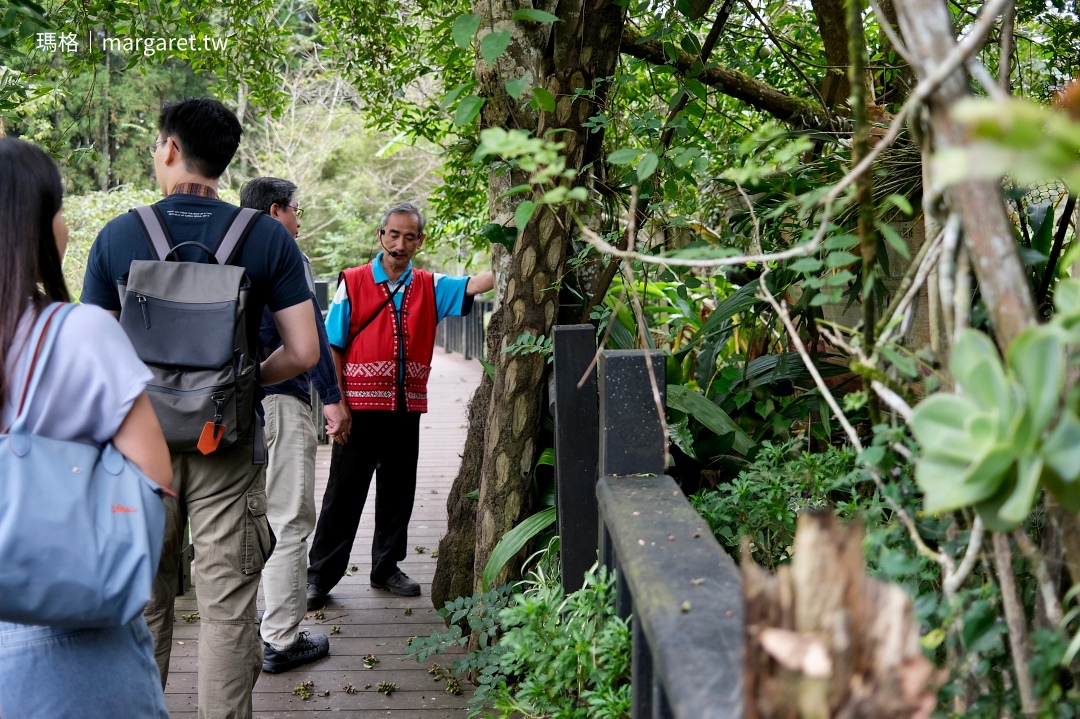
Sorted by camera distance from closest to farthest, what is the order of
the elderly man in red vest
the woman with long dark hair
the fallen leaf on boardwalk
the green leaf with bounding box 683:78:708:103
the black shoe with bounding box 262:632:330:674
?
the fallen leaf on boardwalk → the woman with long dark hair → the green leaf with bounding box 683:78:708:103 → the black shoe with bounding box 262:632:330:674 → the elderly man in red vest

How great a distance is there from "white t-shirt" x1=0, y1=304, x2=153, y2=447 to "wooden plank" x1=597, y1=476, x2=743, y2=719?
0.94 m

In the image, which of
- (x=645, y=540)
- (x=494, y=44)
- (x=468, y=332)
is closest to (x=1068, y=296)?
(x=645, y=540)

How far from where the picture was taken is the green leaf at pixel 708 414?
2990 mm

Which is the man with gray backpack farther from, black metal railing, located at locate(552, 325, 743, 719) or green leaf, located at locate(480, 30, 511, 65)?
green leaf, located at locate(480, 30, 511, 65)

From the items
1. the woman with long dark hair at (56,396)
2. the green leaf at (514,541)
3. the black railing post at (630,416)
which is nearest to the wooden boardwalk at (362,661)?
the green leaf at (514,541)

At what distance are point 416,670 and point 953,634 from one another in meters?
2.80

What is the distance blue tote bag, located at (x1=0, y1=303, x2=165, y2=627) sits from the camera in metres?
1.57

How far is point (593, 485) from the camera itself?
2611 mm

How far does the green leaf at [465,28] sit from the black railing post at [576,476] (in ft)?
3.03

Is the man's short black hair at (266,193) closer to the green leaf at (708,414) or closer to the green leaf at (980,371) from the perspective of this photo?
the green leaf at (708,414)

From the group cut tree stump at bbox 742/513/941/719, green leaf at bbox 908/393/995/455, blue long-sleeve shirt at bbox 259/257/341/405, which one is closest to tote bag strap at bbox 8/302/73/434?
cut tree stump at bbox 742/513/941/719

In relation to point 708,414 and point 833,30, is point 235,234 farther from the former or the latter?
point 833,30

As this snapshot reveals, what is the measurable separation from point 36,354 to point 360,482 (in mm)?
2709

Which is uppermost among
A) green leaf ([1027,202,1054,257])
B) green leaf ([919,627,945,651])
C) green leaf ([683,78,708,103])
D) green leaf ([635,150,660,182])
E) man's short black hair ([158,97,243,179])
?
green leaf ([683,78,708,103])
